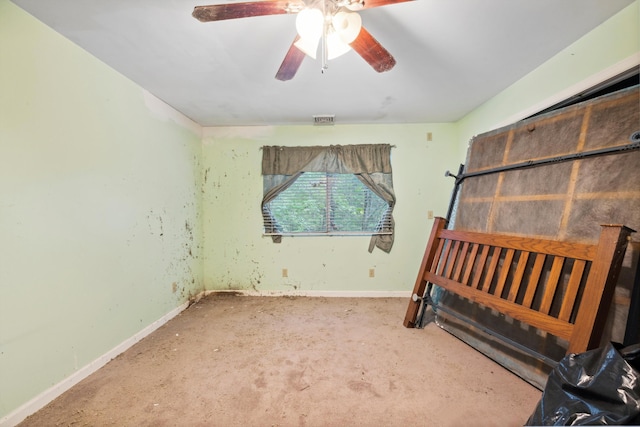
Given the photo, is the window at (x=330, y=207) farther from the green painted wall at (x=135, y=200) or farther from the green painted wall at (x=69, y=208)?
the green painted wall at (x=69, y=208)

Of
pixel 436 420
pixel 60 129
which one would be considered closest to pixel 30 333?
pixel 60 129

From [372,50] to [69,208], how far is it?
2.15 m

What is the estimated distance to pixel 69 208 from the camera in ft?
5.04

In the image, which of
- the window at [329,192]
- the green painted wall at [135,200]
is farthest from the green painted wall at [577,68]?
the window at [329,192]

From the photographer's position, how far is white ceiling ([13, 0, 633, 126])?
1.29 meters

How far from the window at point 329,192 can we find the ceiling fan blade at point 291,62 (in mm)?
1530

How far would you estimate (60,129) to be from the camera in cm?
149

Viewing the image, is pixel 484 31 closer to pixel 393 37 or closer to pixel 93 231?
pixel 393 37

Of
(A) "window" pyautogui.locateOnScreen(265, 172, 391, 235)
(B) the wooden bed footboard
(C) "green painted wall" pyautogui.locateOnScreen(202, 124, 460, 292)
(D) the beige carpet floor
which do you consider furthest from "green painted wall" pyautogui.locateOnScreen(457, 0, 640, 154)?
(D) the beige carpet floor

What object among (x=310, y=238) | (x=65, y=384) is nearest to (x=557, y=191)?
(x=310, y=238)

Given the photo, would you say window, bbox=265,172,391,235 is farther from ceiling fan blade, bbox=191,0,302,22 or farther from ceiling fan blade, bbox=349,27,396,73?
ceiling fan blade, bbox=191,0,302,22

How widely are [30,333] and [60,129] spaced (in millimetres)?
1233

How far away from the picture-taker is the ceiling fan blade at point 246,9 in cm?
104

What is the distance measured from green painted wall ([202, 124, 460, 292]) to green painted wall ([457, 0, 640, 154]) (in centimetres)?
91
